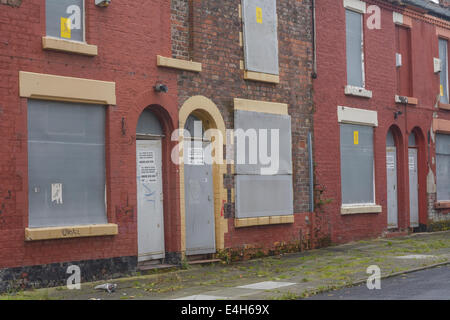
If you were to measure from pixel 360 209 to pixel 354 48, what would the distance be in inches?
180

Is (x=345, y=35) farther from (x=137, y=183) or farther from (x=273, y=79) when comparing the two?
(x=137, y=183)

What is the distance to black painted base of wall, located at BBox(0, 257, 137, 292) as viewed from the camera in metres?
10.3

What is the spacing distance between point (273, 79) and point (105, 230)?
19.5 feet

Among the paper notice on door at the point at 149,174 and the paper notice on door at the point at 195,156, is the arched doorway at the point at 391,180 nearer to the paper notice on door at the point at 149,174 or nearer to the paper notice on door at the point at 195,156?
the paper notice on door at the point at 195,156

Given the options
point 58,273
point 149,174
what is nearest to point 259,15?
point 149,174

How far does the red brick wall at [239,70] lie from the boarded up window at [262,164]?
1.14ft

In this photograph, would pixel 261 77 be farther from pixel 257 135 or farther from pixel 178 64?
pixel 178 64

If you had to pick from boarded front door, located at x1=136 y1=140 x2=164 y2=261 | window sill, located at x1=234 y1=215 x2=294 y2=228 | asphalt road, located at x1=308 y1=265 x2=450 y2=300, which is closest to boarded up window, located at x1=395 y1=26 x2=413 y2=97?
window sill, located at x1=234 y1=215 x2=294 y2=228

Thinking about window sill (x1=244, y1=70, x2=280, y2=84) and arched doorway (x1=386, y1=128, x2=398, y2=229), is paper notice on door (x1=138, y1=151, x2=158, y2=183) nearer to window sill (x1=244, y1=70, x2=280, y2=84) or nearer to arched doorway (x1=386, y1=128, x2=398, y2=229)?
window sill (x1=244, y1=70, x2=280, y2=84)

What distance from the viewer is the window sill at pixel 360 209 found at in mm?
17466

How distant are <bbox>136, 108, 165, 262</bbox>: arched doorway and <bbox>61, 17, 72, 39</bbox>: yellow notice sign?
2.24 meters

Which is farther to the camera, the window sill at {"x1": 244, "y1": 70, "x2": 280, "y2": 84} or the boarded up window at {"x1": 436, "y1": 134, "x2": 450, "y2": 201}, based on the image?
the boarded up window at {"x1": 436, "y1": 134, "x2": 450, "y2": 201}

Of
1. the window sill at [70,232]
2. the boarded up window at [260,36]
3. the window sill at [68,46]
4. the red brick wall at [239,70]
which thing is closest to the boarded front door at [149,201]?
the window sill at [70,232]

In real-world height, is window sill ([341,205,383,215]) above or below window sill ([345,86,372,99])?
below
